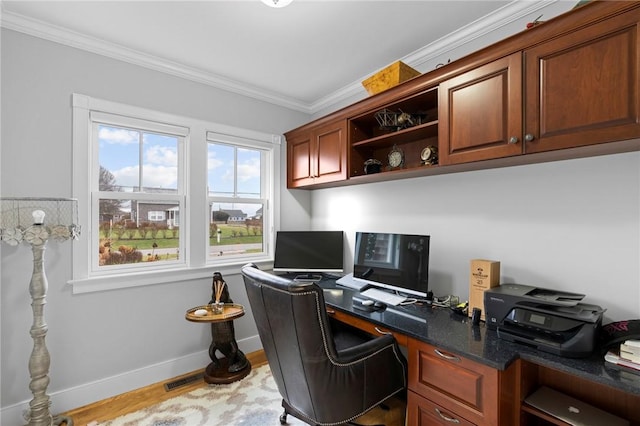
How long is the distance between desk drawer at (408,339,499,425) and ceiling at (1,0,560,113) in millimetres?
2053

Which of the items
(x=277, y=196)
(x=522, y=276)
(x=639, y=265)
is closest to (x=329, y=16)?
(x=277, y=196)

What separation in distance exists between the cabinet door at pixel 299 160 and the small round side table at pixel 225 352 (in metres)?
1.41

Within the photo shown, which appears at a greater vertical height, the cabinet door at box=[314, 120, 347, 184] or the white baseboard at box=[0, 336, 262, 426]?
the cabinet door at box=[314, 120, 347, 184]

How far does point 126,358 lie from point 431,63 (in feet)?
11.2

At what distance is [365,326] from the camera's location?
6.27ft

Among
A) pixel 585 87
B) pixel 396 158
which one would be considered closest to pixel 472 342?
pixel 585 87

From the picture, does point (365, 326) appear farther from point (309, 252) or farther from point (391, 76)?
point (391, 76)

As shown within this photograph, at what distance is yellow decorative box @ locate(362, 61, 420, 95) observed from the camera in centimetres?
214

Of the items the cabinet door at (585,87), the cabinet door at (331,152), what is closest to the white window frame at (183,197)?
the cabinet door at (331,152)

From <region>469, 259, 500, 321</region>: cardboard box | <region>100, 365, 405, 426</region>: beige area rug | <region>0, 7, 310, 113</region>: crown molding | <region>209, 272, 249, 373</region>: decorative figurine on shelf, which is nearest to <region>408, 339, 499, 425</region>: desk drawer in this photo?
<region>469, 259, 500, 321</region>: cardboard box

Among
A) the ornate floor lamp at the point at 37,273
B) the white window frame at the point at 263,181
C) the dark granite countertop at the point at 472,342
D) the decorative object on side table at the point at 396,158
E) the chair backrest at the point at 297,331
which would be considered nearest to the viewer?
the dark granite countertop at the point at 472,342

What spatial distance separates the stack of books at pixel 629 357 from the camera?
115 centimetres

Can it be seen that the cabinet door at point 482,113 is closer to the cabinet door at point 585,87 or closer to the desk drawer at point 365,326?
the cabinet door at point 585,87

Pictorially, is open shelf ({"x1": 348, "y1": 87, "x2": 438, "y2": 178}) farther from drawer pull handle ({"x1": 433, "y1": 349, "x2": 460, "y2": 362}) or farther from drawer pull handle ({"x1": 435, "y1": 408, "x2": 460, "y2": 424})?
drawer pull handle ({"x1": 435, "y1": 408, "x2": 460, "y2": 424})
